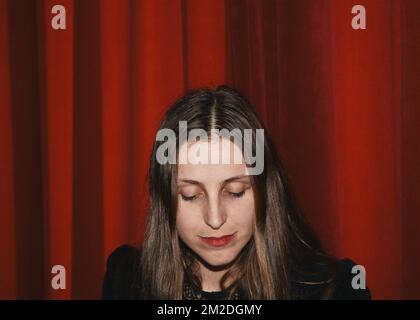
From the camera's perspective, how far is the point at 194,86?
1.48m

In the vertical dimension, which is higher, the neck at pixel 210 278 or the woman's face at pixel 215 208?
the woman's face at pixel 215 208

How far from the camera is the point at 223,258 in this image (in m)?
1.06

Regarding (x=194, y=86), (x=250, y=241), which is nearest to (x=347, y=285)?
(x=250, y=241)

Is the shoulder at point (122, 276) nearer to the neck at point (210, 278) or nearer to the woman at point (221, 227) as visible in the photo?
the woman at point (221, 227)

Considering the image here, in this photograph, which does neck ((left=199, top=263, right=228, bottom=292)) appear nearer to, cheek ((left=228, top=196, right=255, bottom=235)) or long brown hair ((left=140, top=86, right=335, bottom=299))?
long brown hair ((left=140, top=86, right=335, bottom=299))

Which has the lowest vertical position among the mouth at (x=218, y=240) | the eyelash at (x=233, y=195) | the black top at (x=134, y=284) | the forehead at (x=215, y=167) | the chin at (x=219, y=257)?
the black top at (x=134, y=284)

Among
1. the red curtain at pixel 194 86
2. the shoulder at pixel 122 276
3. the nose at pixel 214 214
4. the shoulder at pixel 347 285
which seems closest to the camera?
the nose at pixel 214 214

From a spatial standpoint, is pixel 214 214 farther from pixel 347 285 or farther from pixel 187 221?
pixel 347 285

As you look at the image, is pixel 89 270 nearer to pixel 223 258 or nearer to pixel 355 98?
pixel 223 258

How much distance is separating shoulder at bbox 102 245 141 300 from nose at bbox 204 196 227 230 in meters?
0.36

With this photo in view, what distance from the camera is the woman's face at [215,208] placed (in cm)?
102

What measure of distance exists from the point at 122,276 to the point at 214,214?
407mm

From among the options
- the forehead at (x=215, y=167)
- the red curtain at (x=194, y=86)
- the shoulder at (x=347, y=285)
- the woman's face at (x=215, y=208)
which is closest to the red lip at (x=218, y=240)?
the woman's face at (x=215, y=208)
